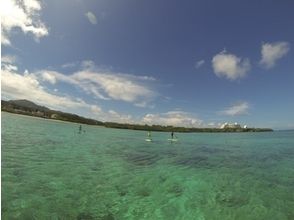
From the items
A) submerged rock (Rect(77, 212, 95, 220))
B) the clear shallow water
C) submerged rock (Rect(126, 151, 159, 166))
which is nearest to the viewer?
submerged rock (Rect(77, 212, 95, 220))

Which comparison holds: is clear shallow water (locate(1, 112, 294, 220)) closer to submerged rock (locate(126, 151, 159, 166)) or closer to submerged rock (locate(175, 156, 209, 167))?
submerged rock (locate(126, 151, 159, 166))

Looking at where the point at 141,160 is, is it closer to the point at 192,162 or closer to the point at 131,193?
the point at 192,162

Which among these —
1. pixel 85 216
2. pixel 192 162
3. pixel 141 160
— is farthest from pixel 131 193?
pixel 192 162

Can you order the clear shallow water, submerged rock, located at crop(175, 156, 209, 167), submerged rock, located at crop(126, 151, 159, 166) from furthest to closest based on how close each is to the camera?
submerged rock, located at crop(175, 156, 209, 167), submerged rock, located at crop(126, 151, 159, 166), the clear shallow water

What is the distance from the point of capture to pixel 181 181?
730 inches

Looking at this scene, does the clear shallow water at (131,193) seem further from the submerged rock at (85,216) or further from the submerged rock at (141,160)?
the submerged rock at (141,160)

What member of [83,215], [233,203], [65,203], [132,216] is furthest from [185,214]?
[65,203]

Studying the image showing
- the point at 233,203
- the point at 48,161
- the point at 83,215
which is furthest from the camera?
the point at 48,161

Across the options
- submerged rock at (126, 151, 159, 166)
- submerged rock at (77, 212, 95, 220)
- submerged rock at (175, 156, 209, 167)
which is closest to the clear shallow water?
submerged rock at (77, 212, 95, 220)

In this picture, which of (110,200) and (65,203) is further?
(110,200)

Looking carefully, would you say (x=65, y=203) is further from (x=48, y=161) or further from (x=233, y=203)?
(x=48, y=161)

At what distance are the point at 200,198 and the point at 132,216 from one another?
5.15 meters

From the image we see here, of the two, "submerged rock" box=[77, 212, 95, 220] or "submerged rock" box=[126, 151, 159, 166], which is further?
"submerged rock" box=[126, 151, 159, 166]

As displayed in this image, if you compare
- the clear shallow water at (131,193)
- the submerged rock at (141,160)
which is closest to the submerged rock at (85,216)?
the clear shallow water at (131,193)
